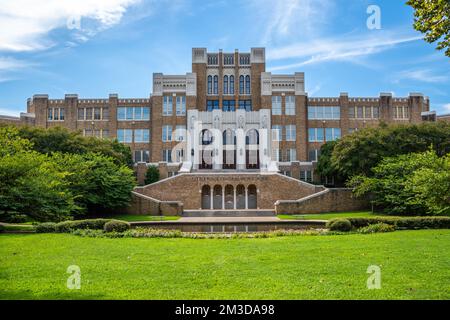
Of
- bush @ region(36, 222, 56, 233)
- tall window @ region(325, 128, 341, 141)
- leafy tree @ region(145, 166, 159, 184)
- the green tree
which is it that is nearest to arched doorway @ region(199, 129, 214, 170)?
leafy tree @ region(145, 166, 159, 184)

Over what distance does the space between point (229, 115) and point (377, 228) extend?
36194mm

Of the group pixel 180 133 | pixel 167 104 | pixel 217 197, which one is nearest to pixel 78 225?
pixel 217 197

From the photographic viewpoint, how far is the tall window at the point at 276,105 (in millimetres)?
60156

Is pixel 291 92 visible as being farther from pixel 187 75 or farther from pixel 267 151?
pixel 187 75

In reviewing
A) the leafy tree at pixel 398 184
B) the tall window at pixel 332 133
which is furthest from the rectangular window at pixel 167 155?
the leafy tree at pixel 398 184

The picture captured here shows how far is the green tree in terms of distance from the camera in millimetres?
11180

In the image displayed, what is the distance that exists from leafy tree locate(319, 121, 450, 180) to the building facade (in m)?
14.9

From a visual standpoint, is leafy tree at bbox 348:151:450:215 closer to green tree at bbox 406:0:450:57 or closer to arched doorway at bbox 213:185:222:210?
arched doorway at bbox 213:185:222:210

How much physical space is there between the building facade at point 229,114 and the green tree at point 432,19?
44.5m

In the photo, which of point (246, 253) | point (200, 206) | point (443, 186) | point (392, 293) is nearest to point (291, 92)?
point (200, 206)

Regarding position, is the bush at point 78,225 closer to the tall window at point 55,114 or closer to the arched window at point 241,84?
the arched window at point 241,84

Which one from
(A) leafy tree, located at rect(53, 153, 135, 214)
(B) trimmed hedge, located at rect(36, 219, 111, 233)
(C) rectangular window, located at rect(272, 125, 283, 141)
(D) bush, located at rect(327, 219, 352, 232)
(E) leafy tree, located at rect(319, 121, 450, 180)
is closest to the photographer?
(D) bush, located at rect(327, 219, 352, 232)
